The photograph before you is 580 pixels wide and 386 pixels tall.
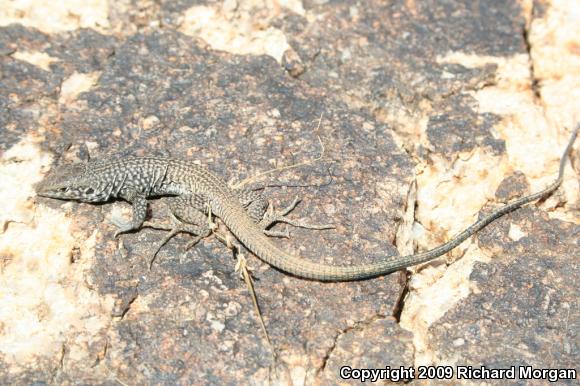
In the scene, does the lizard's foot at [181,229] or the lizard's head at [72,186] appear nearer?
the lizard's foot at [181,229]

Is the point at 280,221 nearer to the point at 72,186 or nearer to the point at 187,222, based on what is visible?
the point at 187,222

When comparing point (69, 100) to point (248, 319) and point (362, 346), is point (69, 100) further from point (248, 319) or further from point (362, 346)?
point (362, 346)

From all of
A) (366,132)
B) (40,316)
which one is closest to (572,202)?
(366,132)

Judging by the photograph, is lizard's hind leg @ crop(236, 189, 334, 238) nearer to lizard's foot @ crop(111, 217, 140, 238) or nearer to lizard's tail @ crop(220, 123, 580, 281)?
lizard's tail @ crop(220, 123, 580, 281)

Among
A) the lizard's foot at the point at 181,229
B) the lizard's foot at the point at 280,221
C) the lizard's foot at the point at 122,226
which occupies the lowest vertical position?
the lizard's foot at the point at 122,226

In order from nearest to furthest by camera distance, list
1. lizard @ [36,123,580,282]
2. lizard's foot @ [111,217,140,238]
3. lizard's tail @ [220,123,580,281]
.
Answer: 1. lizard's tail @ [220,123,580,281]
2. lizard @ [36,123,580,282]
3. lizard's foot @ [111,217,140,238]
